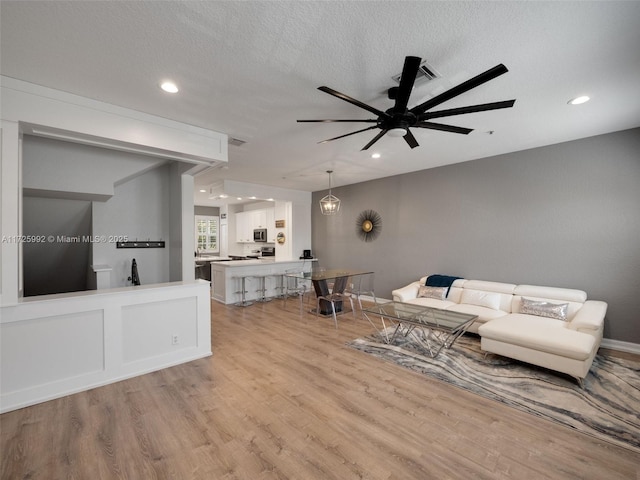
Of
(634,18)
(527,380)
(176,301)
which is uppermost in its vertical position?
(634,18)

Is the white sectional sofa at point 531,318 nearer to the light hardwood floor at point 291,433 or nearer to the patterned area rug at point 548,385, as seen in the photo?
the patterned area rug at point 548,385

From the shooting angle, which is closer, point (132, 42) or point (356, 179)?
point (132, 42)

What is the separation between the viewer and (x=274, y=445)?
6.27 feet

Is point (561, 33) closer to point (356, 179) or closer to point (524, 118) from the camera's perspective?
point (524, 118)

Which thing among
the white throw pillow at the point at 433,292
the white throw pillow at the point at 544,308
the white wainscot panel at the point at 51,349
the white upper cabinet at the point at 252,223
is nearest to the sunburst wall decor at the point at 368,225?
the white throw pillow at the point at 433,292

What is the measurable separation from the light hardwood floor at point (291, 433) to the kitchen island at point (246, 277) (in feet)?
10.3

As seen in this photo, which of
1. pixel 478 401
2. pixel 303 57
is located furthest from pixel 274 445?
pixel 303 57

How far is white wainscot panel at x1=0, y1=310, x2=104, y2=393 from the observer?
2.31 m

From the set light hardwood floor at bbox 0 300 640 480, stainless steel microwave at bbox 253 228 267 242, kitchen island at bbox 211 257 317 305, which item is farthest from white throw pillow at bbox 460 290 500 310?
stainless steel microwave at bbox 253 228 267 242

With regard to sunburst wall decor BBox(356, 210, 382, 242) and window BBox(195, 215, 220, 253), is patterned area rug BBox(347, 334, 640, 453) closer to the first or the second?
sunburst wall decor BBox(356, 210, 382, 242)

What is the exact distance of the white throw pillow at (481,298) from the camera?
13.5ft

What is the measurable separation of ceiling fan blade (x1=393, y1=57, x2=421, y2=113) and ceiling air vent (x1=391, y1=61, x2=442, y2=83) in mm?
310

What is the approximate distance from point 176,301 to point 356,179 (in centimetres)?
438

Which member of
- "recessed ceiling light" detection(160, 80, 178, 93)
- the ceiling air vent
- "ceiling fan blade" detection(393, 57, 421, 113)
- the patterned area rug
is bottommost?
the patterned area rug
